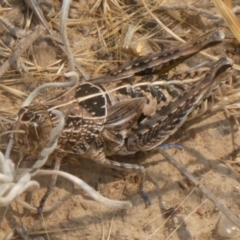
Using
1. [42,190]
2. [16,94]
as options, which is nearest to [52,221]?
[42,190]

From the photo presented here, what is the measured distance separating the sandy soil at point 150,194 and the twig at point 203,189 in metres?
0.08

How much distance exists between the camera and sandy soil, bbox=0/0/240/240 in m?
2.31

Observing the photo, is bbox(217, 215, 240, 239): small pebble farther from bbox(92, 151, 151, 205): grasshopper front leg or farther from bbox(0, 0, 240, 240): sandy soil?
bbox(92, 151, 151, 205): grasshopper front leg

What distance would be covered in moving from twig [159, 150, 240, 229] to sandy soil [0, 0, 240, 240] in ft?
0.25

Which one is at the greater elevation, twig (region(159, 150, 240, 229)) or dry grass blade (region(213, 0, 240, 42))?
dry grass blade (region(213, 0, 240, 42))

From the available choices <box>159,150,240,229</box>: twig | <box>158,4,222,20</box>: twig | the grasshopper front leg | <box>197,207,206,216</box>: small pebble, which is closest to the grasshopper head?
the grasshopper front leg

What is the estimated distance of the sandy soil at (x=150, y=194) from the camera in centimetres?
231

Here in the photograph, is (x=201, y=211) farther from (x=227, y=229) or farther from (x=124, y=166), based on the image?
(x=124, y=166)

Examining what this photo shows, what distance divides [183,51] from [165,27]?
1.09 ft

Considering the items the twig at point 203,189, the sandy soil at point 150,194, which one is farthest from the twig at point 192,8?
the twig at point 203,189

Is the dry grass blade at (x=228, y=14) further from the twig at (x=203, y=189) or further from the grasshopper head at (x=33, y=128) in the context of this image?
the grasshopper head at (x=33, y=128)

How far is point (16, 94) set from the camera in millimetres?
2508

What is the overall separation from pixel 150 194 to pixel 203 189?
216 mm

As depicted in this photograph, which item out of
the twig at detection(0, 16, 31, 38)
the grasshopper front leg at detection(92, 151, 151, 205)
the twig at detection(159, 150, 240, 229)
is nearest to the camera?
the twig at detection(159, 150, 240, 229)
